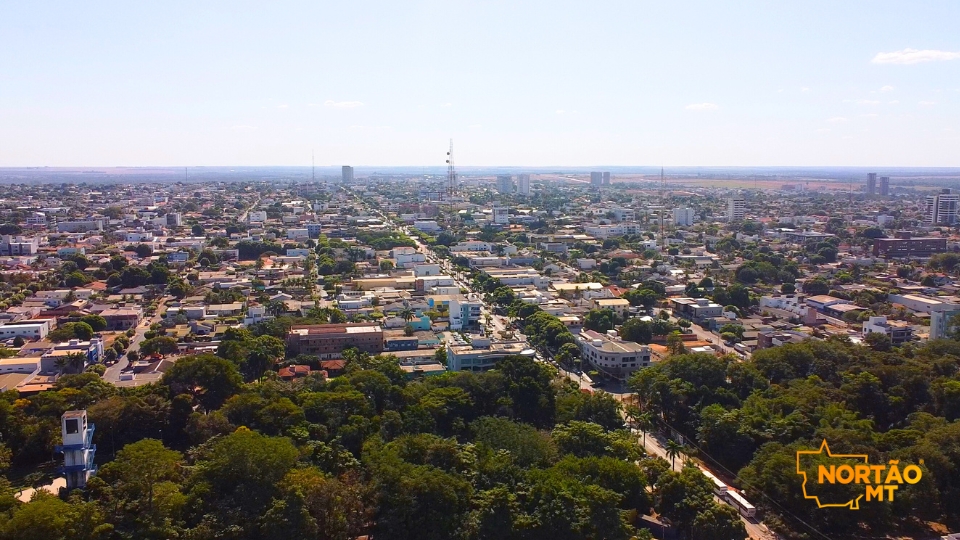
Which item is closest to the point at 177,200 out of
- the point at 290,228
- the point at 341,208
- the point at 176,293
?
the point at 341,208

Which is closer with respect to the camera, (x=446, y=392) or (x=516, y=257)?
(x=446, y=392)

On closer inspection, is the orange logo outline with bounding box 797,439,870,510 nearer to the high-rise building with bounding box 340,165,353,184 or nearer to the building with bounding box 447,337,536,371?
the building with bounding box 447,337,536,371

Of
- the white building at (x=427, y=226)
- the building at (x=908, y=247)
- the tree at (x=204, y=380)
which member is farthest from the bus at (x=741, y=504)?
the white building at (x=427, y=226)

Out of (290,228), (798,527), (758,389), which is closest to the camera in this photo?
(798,527)

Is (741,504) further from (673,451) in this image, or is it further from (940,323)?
(940,323)

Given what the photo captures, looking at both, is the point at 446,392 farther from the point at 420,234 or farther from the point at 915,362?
the point at 420,234

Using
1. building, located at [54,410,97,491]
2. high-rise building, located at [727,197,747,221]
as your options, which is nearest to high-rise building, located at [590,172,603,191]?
high-rise building, located at [727,197,747,221]

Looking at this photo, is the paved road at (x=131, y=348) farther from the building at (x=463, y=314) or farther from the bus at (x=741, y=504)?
the bus at (x=741, y=504)

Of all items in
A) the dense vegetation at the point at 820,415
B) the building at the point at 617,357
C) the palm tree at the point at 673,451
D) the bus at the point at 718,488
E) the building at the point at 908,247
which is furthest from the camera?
the building at the point at 908,247
